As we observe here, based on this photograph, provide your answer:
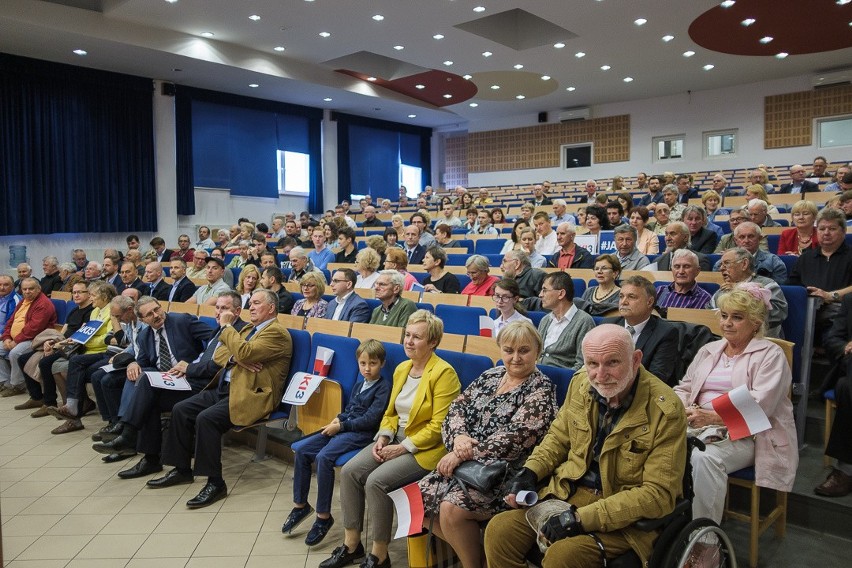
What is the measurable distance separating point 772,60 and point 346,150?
9.41 meters

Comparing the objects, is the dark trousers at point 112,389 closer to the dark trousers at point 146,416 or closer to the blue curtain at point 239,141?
the dark trousers at point 146,416

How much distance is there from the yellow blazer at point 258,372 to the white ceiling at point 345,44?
6.54 meters

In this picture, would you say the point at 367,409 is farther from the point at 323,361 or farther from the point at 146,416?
the point at 146,416

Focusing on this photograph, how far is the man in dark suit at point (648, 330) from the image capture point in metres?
2.59

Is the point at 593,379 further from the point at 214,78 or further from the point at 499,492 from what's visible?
the point at 214,78

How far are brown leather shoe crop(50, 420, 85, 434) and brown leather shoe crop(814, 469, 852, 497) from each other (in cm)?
463

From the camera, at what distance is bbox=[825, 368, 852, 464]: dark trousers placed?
2.44 meters

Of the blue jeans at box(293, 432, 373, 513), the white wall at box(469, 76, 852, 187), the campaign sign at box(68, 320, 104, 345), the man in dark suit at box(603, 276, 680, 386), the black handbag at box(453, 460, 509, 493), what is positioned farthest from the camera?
the white wall at box(469, 76, 852, 187)

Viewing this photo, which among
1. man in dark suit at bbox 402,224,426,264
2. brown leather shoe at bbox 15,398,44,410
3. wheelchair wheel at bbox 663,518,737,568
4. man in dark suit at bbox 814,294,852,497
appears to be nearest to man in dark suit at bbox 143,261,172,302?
brown leather shoe at bbox 15,398,44,410

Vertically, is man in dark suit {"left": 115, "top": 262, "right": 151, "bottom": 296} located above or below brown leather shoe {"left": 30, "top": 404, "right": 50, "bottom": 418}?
above

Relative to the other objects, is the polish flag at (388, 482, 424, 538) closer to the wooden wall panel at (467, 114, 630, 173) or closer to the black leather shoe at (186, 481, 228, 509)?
the black leather shoe at (186, 481, 228, 509)

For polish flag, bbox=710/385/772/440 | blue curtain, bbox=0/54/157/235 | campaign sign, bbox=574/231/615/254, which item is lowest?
polish flag, bbox=710/385/772/440

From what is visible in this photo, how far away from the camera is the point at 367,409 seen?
284 centimetres

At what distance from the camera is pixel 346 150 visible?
1524 cm
